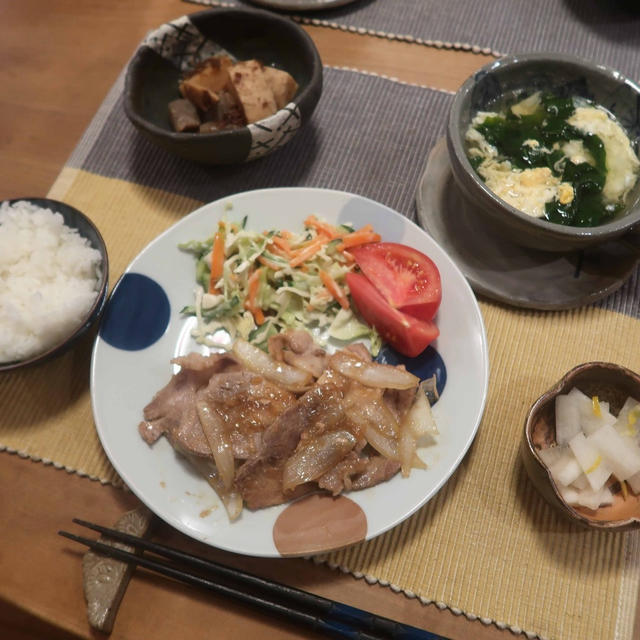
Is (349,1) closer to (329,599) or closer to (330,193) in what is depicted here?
(330,193)

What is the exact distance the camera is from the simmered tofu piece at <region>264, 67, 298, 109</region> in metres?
2.12

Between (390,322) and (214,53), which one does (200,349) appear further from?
(214,53)

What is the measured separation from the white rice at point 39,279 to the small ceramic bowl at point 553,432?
1.44m

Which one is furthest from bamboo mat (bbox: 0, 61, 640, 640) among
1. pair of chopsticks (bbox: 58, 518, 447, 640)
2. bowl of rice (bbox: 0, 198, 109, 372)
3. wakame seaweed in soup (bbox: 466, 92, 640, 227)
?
wakame seaweed in soup (bbox: 466, 92, 640, 227)

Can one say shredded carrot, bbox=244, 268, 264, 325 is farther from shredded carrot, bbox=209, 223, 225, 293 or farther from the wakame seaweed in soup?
the wakame seaweed in soup

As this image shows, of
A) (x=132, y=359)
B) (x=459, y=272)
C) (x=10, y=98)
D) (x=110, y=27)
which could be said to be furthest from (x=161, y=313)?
(x=110, y=27)

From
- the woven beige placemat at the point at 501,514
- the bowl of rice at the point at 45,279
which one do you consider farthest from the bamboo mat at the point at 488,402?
the bowl of rice at the point at 45,279

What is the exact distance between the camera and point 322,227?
77.7 inches

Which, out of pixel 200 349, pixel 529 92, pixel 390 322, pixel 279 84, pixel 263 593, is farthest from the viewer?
pixel 279 84

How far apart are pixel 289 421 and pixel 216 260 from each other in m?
0.69

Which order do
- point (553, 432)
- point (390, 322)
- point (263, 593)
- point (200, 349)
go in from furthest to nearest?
point (200, 349)
point (390, 322)
point (553, 432)
point (263, 593)

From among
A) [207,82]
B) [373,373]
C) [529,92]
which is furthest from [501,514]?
[207,82]

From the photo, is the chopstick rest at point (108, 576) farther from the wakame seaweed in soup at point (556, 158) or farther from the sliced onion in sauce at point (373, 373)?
the wakame seaweed in soup at point (556, 158)

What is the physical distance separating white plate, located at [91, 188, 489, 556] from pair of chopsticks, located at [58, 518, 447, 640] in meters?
0.10
